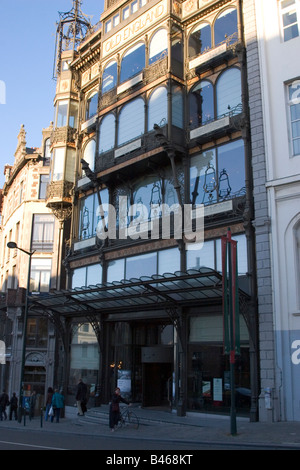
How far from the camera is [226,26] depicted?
24250 mm

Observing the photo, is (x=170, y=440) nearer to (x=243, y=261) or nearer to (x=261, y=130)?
(x=243, y=261)

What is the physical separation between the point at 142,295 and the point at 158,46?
13.5 m

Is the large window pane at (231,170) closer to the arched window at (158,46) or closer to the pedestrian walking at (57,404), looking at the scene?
the arched window at (158,46)

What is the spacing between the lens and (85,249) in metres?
29.6

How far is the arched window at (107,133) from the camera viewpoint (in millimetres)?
28328

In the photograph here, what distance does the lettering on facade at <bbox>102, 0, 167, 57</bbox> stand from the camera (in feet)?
87.8

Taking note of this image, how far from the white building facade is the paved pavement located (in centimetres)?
168

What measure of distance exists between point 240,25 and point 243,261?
11.3 meters

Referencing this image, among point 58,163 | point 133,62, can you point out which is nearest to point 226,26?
point 133,62

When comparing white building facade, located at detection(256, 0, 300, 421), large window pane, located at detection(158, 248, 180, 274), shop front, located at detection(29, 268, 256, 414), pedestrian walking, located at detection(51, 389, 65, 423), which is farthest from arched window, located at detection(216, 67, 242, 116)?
pedestrian walking, located at detection(51, 389, 65, 423)

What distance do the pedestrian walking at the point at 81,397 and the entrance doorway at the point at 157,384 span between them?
2.94 m

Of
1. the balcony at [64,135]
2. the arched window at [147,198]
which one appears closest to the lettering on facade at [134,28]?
the balcony at [64,135]
